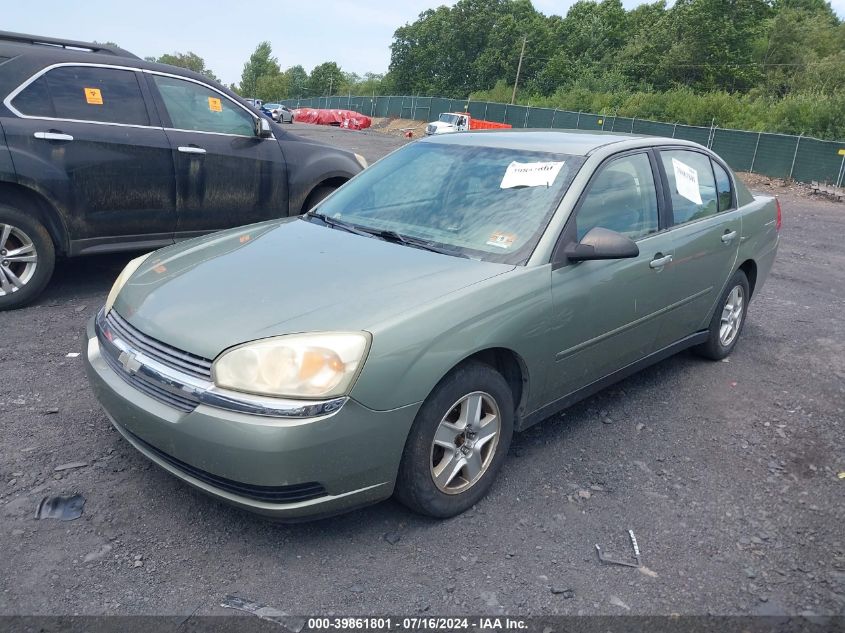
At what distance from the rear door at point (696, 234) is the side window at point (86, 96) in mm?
4163

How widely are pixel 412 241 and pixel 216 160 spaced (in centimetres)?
330

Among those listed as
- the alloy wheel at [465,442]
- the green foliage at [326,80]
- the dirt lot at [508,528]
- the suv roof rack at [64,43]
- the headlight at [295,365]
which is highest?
the green foliage at [326,80]

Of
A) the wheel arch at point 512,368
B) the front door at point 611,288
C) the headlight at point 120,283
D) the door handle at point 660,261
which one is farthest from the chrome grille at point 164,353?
the door handle at point 660,261

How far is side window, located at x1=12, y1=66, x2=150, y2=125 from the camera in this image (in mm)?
5215

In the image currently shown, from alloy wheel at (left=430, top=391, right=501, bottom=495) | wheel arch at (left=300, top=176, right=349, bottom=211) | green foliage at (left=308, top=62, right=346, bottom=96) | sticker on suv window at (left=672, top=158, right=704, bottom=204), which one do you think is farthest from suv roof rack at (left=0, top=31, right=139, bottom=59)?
green foliage at (left=308, top=62, right=346, bottom=96)

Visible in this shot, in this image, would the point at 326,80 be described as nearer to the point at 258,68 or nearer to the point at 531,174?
the point at 258,68

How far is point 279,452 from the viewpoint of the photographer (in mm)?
2443

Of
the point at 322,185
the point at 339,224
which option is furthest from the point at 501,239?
the point at 322,185

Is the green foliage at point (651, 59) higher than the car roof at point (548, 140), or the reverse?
the green foliage at point (651, 59)

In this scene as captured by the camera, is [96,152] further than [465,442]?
Yes

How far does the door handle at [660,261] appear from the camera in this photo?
3.92 m

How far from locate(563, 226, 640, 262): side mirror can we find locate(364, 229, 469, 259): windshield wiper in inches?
20.8

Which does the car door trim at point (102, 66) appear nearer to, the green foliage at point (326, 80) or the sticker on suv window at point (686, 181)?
the sticker on suv window at point (686, 181)

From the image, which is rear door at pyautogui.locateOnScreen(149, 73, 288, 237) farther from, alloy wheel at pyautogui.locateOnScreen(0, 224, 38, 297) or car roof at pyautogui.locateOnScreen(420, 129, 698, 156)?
car roof at pyautogui.locateOnScreen(420, 129, 698, 156)
